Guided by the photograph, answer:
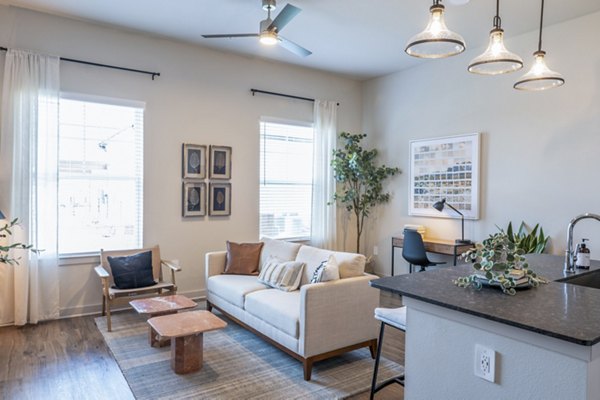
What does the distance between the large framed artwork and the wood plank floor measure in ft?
6.60

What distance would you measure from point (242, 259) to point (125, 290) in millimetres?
1197

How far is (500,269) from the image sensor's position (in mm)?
1820

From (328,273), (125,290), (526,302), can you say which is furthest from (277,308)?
(526,302)

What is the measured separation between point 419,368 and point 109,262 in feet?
10.9

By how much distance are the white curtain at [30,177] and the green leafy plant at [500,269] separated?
3.90 m

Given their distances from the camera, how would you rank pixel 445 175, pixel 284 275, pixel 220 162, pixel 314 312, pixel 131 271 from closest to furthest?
pixel 314 312 → pixel 284 275 → pixel 131 271 → pixel 220 162 → pixel 445 175

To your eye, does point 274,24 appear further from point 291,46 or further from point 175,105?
point 175,105

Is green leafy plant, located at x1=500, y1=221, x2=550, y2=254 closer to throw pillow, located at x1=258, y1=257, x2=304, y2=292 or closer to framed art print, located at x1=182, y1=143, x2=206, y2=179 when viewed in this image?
throw pillow, located at x1=258, y1=257, x2=304, y2=292

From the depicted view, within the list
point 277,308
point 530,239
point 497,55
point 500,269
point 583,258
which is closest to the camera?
point 500,269

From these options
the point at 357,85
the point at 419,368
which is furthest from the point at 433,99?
the point at 419,368

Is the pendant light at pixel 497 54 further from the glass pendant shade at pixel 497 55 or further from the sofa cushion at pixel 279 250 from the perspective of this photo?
the sofa cushion at pixel 279 250

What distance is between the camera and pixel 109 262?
404cm

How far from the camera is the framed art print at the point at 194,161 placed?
4797 mm

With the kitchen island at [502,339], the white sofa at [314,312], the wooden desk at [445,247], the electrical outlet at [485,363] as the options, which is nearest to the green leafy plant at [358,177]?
the wooden desk at [445,247]
